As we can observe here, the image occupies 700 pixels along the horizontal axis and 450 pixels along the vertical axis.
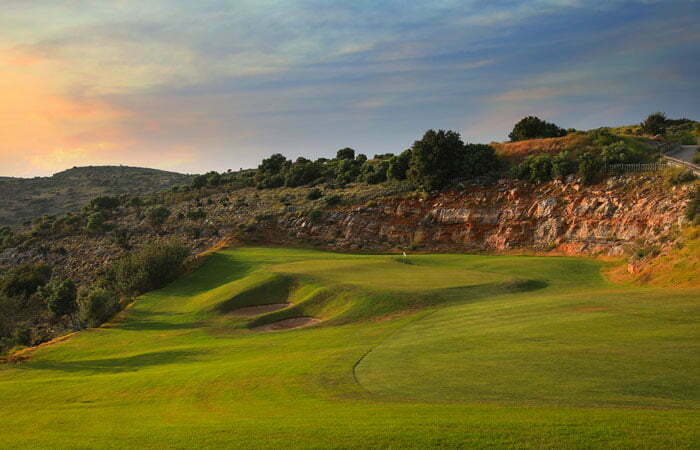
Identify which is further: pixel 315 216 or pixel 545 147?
pixel 545 147

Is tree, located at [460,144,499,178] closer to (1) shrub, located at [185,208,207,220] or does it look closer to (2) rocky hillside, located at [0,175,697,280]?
(2) rocky hillside, located at [0,175,697,280]

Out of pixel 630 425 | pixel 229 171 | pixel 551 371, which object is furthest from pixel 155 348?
pixel 229 171

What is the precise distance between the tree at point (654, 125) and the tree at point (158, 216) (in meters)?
81.2

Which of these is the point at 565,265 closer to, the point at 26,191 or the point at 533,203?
the point at 533,203

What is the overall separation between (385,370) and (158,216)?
64.9 meters

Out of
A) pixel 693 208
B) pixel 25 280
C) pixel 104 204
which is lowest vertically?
pixel 25 280

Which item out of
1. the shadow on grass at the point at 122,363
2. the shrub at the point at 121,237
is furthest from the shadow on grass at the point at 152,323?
the shrub at the point at 121,237

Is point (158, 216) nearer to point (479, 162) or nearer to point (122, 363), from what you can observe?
point (479, 162)

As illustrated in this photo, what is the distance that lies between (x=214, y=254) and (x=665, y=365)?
1753 inches

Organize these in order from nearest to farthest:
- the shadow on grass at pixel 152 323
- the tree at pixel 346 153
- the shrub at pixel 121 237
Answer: the shadow on grass at pixel 152 323 → the shrub at pixel 121 237 → the tree at pixel 346 153

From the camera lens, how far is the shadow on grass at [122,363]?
27.0m

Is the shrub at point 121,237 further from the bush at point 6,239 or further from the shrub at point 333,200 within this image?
the shrub at point 333,200

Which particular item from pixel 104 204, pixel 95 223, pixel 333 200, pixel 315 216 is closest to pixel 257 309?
pixel 315 216

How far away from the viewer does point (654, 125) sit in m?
87.0
